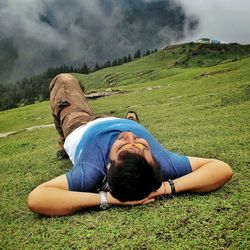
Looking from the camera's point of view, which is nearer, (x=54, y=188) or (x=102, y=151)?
(x=54, y=188)

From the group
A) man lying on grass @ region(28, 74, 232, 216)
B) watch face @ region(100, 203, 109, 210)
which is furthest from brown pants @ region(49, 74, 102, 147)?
watch face @ region(100, 203, 109, 210)

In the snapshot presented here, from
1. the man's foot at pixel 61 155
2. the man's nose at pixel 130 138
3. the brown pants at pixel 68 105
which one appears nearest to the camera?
the man's nose at pixel 130 138

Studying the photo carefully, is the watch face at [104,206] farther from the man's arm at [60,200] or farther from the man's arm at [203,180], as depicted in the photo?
the man's arm at [203,180]

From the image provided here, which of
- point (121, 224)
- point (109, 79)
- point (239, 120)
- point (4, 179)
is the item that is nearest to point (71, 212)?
point (121, 224)

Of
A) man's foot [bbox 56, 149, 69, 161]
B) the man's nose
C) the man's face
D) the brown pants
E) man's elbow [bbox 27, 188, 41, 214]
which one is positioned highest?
the brown pants

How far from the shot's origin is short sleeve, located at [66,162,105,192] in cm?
646

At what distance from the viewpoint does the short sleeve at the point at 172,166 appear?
690cm

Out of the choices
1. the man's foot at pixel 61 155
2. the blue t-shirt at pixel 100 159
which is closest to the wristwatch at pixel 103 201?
the blue t-shirt at pixel 100 159

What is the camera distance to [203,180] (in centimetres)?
650

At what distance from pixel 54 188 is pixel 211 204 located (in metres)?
2.65

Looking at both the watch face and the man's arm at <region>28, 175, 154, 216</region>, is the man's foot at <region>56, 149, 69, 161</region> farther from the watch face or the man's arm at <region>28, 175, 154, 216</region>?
the watch face

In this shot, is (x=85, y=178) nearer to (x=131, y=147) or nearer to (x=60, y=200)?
(x=60, y=200)

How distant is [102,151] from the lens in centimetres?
679

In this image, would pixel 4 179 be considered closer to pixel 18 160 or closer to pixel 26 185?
pixel 26 185
